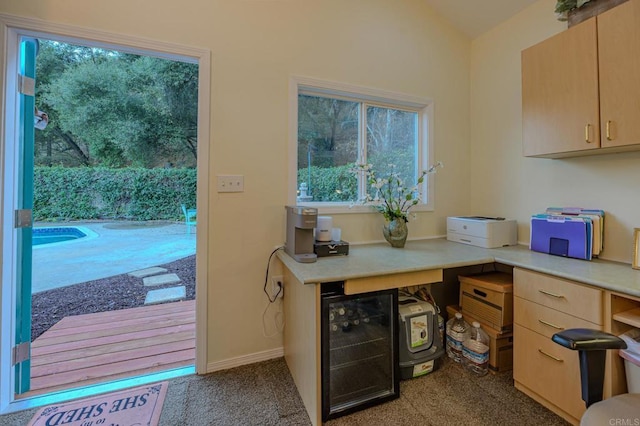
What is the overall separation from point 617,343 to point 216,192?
198cm

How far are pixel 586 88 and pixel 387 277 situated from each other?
61.9 inches

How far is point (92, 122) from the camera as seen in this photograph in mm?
5883

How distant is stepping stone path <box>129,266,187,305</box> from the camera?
3.26m

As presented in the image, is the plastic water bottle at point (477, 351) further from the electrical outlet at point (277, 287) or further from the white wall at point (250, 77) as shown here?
the electrical outlet at point (277, 287)

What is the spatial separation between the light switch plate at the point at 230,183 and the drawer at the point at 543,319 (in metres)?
1.89

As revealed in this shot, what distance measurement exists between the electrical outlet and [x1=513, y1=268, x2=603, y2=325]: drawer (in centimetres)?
152

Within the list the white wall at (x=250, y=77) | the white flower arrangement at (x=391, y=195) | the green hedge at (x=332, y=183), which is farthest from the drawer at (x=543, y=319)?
the green hedge at (x=332, y=183)

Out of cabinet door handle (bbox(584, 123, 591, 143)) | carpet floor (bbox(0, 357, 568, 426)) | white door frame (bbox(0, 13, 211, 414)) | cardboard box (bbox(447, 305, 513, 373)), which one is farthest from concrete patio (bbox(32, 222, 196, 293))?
cabinet door handle (bbox(584, 123, 591, 143))

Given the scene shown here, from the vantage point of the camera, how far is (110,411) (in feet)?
4.86

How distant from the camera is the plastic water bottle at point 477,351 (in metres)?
1.81

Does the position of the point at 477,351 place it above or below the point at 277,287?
below

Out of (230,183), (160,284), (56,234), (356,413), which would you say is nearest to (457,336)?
(356,413)

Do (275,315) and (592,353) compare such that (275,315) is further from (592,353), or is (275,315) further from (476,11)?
(476,11)

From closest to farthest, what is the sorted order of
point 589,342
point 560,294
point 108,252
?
point 589,342, point 560,294, point 108,252
